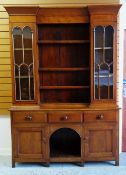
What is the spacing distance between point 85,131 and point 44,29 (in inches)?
62.6

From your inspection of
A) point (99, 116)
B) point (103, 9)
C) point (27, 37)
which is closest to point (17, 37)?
point (27, 37)

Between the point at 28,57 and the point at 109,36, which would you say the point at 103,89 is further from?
the point at 28,57

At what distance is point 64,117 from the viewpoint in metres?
3.29

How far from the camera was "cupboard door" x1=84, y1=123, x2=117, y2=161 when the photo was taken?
331cm

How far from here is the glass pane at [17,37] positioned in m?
3.26

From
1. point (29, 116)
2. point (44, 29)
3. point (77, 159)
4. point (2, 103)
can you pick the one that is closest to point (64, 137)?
point (77, 159)

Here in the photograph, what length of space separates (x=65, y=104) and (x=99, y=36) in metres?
1.07

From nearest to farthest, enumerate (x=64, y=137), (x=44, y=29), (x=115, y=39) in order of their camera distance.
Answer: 1. (x=115, y=39)
2. (x=44, y=29)
3. (x=64, y=137)

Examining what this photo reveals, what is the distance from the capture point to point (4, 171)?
3324 millimetres

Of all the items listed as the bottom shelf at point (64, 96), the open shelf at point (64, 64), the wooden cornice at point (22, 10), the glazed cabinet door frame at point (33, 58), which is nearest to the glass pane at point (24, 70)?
the glazed cabinet door frame at point (33, 58)

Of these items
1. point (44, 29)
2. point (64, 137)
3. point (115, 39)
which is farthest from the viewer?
point (64, 137)

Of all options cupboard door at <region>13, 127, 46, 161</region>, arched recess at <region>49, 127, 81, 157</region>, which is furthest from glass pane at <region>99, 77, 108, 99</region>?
cupboard door at <region>13, 127, 46, 161</region>

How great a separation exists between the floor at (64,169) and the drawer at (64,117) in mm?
674

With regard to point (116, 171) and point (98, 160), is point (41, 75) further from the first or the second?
point (116, 171)
